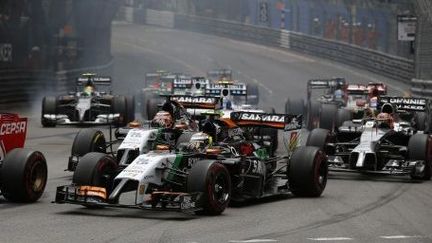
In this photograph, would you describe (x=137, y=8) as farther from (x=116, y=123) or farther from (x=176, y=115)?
(x=176, y=115)

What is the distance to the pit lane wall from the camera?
181 feet

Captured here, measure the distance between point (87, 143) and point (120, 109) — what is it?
13.0m

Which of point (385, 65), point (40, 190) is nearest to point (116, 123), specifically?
point (40, 190)

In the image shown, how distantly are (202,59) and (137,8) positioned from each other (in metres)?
23.4

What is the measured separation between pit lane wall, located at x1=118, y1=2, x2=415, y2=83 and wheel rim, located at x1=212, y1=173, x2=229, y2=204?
35862 millimetres

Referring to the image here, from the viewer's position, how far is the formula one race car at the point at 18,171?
1498 cm

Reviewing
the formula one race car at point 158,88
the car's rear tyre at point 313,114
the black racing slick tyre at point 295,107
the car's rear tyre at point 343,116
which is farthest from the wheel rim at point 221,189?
the black racing slick tyre at point 295,107

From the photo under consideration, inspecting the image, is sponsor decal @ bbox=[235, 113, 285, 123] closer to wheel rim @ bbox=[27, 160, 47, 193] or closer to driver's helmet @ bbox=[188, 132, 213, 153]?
driver's helmet @ bbox=[188, 132, 213, 153]

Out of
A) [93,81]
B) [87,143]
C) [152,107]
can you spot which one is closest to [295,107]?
[152,107]

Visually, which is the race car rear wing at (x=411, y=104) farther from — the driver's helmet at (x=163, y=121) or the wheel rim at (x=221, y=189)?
the wheel rim at (x=221, y=189)

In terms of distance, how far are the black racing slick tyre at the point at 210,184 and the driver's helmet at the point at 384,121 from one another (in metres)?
6.74

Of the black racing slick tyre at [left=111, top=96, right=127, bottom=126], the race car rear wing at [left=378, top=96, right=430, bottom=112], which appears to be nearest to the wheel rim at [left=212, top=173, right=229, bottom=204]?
the race car rear wing at [left=378, top=96, right=430, bottom=112]

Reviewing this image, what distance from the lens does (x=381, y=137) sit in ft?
66.5

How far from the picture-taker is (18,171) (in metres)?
14.9
